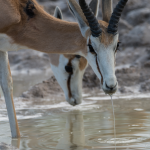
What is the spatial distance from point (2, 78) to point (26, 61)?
1038 cm

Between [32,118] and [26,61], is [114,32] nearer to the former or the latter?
[32,118]

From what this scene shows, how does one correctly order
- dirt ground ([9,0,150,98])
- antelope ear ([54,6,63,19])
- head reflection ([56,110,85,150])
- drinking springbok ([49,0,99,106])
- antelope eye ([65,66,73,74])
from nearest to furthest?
1. head reflection ([56,110,85,150])
2. drinking springbok ([49,0,99,106])
3. antelope eye ([65,66,73,74])
4. antelope ear ([54,6,63,19])
5. dirt ground ([9,0,150,98])

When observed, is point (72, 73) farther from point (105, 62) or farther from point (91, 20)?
point (105, 62)

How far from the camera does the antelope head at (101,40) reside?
3845 millimetres

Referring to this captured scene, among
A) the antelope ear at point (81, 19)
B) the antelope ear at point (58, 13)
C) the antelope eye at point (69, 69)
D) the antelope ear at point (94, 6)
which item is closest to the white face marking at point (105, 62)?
the antelope ear at point (81, 19)

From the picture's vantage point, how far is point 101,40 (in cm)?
400

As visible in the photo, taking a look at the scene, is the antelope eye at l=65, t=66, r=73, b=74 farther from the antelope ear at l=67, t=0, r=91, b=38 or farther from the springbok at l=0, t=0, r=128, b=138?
the antelope ear at l=67, t=0, r=91, b=38

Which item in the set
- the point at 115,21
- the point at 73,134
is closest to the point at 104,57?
the point at 115,21

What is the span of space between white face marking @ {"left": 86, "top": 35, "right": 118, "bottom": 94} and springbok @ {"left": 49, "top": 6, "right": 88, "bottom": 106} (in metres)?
1.81

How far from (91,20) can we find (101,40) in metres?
0.29

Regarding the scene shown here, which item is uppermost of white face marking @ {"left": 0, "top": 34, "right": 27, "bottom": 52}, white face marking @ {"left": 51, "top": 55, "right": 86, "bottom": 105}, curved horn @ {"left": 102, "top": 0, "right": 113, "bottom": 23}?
curved horn @ {"left": 102, "top": 0, "right": 113, "bottom": 23}

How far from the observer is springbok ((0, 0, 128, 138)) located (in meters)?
4.02

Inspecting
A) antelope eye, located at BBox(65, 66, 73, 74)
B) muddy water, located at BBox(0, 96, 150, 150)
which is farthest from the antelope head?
antelope eye, located at BBox(65, 66, 73, 74)

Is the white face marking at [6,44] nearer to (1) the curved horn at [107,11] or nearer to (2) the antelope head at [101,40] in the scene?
(2) the antelope head at [101,40]
